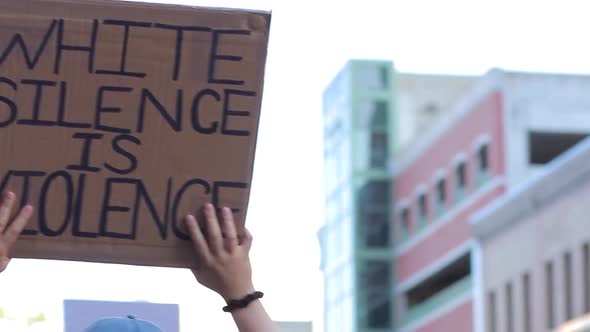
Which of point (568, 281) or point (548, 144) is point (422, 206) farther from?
point (568, 281)

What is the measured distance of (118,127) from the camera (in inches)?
138

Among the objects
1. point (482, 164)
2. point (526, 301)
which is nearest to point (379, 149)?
point (482, 164)

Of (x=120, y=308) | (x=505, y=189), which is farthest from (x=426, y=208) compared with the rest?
(x=120, y=308)

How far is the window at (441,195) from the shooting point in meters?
52.3

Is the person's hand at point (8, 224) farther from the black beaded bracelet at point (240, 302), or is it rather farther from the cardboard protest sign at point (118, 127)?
the black beaded bracelet at point (240, 302)

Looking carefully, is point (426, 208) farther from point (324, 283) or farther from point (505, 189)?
point (324, 283)

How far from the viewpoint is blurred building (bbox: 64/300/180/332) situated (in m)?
4.46

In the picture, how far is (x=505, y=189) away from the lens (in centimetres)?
4675

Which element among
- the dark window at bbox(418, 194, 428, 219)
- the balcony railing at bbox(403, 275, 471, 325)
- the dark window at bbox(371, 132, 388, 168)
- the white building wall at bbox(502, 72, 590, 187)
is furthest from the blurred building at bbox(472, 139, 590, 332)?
the dark window at bbox(371, 132, 388, 168)

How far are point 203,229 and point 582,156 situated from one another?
31.3 meters

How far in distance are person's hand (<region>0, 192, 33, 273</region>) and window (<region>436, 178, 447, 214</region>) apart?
49.0m

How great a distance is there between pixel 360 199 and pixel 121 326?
62.0 metres

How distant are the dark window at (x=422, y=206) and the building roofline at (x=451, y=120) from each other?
136cm

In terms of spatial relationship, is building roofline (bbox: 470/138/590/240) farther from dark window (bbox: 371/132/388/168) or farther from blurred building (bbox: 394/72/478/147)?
blurred building (bbox: 394/72/478/147)
